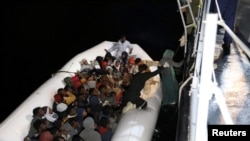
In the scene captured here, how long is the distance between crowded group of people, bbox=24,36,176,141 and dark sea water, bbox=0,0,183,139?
1.97 meters

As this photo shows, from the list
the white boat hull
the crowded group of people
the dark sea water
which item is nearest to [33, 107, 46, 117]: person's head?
the crowded group of people

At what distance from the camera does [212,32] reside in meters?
1.20

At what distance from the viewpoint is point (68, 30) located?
7.02 m

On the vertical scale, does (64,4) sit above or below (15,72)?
above

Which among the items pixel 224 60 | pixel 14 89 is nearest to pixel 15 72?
pixel 14 89

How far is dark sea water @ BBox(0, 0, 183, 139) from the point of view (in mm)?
6156

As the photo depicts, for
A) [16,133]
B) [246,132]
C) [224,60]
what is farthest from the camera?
[16,133]

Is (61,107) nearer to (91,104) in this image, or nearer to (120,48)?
(91,104)

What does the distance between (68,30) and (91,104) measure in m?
3.78

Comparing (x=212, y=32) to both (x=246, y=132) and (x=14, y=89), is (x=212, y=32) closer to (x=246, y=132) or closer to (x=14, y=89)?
(x=246, y=132)

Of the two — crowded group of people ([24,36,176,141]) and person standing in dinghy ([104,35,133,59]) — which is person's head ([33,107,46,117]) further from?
person standing in dinghy ([104,35,133,59])

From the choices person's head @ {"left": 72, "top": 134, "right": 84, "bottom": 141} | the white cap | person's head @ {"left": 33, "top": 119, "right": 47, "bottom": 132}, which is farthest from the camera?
the white cap

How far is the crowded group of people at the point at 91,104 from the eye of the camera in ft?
10.5

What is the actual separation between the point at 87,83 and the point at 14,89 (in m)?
1.98
